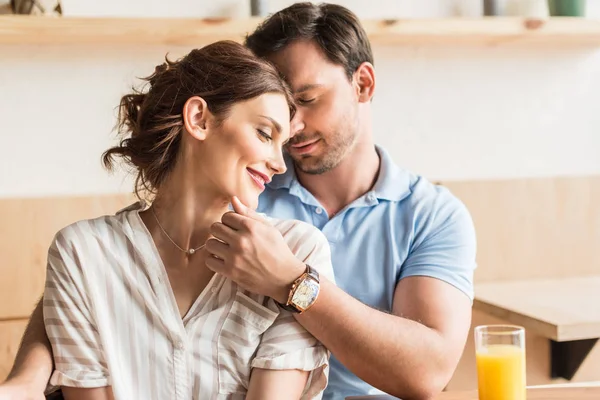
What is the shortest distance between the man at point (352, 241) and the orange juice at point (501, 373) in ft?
0.74

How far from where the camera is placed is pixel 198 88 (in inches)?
59.4

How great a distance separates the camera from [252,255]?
4.52ft

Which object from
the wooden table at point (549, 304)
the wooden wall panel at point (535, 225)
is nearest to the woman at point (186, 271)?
the wooden table at point (549, 304)

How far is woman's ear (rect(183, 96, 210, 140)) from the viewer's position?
149cm

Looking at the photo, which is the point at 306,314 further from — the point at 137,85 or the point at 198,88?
the point at 137,85

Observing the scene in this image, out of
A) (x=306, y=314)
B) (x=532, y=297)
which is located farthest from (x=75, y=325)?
(x=532, y=297)

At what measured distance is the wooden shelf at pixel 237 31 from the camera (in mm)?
2689

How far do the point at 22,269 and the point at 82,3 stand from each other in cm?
93

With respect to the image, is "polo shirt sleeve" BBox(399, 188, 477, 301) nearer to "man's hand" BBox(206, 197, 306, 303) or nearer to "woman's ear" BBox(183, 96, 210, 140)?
"man's hand" BBox(206, 197, 306, 303)

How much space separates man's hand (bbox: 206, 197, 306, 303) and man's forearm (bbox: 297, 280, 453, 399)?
67 millimetres

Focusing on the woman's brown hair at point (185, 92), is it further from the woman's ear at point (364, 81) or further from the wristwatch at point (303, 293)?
the woman's ear at point (364, 81)

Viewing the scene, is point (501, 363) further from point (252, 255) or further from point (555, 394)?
point (252, 255)

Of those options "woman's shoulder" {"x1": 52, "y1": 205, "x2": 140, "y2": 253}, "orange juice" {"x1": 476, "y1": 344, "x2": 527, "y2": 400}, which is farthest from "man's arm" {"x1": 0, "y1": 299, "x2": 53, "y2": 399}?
"orange juice" {"x1": 476, "y1": 344, "x2": 527, "y2": 400}

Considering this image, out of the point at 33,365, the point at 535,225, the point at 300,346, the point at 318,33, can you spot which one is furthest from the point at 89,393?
the point at 535,225
